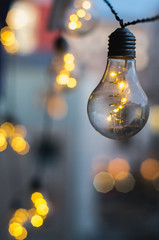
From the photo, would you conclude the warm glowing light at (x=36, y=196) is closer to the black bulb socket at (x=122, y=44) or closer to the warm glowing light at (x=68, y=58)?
the warm glowing light at (x=68, y=58)

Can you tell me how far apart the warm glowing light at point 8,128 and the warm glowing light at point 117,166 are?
2.31 meters

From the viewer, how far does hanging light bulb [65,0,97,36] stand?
1170mm

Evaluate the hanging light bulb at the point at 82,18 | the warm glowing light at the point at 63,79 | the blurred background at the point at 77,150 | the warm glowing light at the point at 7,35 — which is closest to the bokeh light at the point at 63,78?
the warm glowing light at the point at 63,79

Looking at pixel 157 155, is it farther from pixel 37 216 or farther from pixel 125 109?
pixel 125 109

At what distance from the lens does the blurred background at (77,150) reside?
3389 millimetres

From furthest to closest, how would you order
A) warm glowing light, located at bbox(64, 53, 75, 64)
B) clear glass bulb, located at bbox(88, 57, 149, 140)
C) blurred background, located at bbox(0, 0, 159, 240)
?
blurred background, located at bbox(0, 0, 159, 240) → warm glowing light, located at bbox(64, 53, 75, 64) → clear glass bulb, located at bbox(88, 57, 149, 140)

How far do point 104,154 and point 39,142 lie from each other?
1.26m

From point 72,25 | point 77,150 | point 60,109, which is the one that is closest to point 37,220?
point 72,25

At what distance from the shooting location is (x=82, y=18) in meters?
1.17

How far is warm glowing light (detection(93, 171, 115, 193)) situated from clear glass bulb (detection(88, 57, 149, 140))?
11.8 feet

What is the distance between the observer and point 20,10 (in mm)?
3289

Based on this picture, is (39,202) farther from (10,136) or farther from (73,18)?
(73,18)

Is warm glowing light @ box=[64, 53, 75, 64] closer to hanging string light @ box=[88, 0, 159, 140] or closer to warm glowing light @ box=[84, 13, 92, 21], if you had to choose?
warm glowing light @ box=[84, 13, 92, 21]

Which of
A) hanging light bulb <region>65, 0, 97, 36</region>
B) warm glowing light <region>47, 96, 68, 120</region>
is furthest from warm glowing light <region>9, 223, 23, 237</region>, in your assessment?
warm glowing light <region>47, 96, 68, 120</region>
